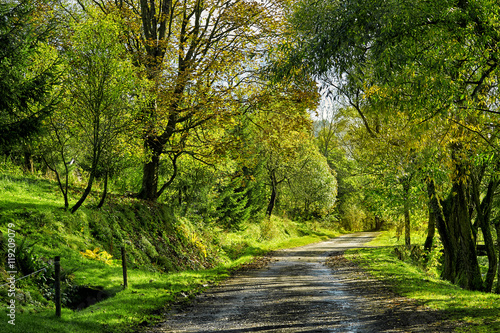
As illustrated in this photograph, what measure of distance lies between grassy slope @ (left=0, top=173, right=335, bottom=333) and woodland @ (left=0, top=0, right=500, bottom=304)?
103cm

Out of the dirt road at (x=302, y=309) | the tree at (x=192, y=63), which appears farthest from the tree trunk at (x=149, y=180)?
the dirt road at (x=302, y=309)

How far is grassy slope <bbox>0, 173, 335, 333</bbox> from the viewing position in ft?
25.1

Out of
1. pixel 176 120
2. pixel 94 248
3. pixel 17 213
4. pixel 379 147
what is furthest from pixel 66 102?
pixel 379 147

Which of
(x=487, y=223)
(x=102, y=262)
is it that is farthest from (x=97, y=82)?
(x=487, y=223)

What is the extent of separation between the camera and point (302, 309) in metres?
9.54

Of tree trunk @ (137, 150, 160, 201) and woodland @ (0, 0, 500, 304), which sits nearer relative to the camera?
woodland @ (0, 0, 500, 304)

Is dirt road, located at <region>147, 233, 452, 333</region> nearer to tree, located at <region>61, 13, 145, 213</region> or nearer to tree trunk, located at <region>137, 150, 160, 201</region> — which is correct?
tree, located at <region>61, 13, 145, 213</region>

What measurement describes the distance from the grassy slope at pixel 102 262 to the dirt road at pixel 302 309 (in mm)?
977

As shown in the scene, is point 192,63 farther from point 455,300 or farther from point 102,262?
point 455,300

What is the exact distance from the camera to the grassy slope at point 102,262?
25.1ft

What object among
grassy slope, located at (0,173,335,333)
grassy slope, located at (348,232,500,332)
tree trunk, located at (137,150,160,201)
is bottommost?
grassy slope, located at (348,232,500,332)

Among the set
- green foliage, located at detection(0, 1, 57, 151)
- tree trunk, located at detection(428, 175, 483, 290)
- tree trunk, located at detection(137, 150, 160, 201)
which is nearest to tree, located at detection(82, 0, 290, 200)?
tree trunk, located at detection(137, 150, 160, 201)

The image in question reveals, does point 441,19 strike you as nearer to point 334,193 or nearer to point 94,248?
point 94,248

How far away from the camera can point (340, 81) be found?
11031mm
